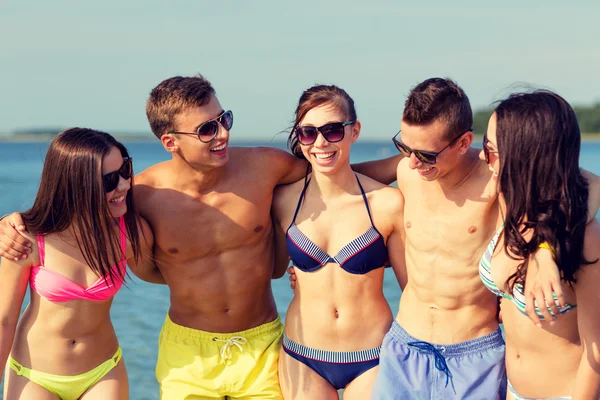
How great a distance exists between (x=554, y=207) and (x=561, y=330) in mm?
638

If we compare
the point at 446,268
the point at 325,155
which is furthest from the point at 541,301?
the point at 325,155

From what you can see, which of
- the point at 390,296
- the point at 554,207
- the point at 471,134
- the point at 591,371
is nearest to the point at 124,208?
the point at 471,134

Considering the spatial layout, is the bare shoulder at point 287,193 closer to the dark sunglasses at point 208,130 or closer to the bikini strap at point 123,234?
the dark sunglasses at point 208,130

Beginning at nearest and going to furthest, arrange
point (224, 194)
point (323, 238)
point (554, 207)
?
A: point (554, 207), point (323, 238), point (224, 194)

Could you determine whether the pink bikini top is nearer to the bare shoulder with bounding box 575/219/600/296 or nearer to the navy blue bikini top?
the navy blue bikini top

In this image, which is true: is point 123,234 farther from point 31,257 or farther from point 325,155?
point 325,155

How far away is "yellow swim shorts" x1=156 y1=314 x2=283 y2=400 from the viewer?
14.9 feet

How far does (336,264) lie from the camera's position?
13.9 ft

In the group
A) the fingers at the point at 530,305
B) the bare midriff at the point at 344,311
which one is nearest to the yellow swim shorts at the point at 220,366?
the bare midriff at the point at 344,311

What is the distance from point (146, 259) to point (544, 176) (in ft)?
8.40

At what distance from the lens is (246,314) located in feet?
15.3

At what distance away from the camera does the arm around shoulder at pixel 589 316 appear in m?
3.02

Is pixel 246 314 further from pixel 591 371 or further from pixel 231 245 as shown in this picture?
pixel 591 371

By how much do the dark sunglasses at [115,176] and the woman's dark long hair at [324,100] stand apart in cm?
103
